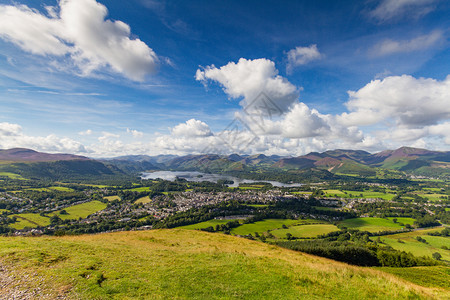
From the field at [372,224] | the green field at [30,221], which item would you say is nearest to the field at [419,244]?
the field at [372,224]

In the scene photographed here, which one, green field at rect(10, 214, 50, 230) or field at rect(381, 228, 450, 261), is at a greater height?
field at rect(381, 228, 450, 261)

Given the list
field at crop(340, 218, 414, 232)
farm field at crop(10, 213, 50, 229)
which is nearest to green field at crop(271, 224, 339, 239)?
field at crop(340, 218, 414, 232)

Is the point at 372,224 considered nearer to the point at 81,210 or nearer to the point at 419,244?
the point at 419,244

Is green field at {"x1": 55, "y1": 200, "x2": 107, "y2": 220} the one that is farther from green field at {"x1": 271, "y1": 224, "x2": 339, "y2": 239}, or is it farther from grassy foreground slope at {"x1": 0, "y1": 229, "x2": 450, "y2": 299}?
grassy foreground slope at {"x1": 0, "y1": 229, "x2": 450, "y2": 299}

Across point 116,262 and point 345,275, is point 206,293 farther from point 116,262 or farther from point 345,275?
point 345,275

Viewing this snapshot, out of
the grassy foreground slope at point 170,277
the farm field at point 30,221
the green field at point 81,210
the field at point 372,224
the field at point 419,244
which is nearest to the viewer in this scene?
the grassy foreground slope at point 170,277

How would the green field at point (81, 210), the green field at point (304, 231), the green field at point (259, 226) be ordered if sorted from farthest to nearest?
the green field at point (81, 210) < the green field at point (259, 226) < the green field at point (304, 231)

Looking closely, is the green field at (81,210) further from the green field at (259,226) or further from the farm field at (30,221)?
the green field at (259,226)

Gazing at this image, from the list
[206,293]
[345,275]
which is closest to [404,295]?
[345,275]
